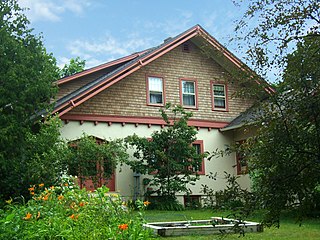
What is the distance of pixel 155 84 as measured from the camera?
21062 mm

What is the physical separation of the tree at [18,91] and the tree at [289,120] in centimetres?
819

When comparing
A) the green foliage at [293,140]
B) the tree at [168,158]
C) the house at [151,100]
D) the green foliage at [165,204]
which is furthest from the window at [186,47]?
the green foliage at [293,140]

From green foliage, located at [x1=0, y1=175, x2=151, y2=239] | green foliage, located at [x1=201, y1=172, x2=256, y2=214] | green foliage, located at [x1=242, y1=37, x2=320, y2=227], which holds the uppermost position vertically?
green foliage, located at [x1=242, y1=37, x2=320, y2=227]

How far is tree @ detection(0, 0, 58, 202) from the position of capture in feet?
42.4

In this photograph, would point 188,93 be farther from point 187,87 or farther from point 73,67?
point 73,67

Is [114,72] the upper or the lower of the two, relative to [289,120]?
upper

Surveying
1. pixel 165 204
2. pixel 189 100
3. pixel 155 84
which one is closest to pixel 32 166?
pixel 165 204

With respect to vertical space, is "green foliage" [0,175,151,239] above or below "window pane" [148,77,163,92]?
below

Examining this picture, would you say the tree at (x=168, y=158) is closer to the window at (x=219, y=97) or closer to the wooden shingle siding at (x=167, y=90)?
the wooden shingle siding at (x=167, y=90)

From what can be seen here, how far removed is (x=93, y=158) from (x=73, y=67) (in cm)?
2288

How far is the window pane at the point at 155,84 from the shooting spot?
68.7ft

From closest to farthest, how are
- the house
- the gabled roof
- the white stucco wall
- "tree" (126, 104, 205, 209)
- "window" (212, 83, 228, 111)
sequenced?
1. the gabled roof
2. "tree" (126, 104, 205, 209)
3. the white stucco wall
4. the house
5. "window" (212, 83, 228, 111)

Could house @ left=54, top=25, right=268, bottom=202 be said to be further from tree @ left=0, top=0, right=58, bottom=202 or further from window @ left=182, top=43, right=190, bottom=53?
tree @ left=0, top=0, right=58, bottom=202

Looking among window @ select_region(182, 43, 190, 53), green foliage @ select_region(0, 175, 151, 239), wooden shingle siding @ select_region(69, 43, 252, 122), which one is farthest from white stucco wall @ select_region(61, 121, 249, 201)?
green foliage @ select_region(0, 175, 151, 239)
